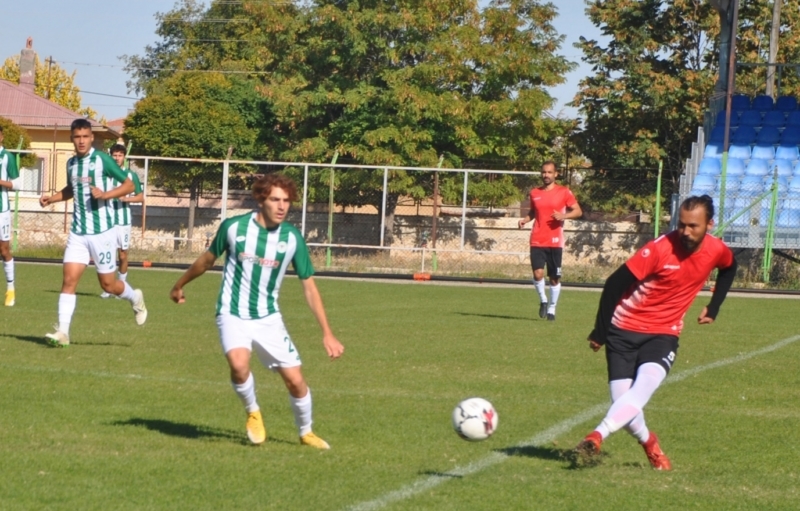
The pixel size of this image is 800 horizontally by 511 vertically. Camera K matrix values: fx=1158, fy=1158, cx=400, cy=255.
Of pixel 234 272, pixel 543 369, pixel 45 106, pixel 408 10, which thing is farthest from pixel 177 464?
pixel 45 106

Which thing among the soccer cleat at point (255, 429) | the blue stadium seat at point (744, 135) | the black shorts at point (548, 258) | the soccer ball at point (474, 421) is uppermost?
the blue stadium seat at point (744, 135)

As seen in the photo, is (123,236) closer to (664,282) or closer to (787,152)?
(664,282)

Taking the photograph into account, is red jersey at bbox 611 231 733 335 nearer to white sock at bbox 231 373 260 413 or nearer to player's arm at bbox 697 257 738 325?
player's arm at bbox 697 257 738 325

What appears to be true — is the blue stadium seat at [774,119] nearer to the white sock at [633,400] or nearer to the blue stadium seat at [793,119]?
the blue stadium seat at [793,119]

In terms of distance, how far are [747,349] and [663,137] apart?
22.4 metres

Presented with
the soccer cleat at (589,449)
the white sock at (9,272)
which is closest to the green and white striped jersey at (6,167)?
the white sock at (9,272)

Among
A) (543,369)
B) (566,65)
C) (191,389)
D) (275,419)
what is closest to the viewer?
(275,419)

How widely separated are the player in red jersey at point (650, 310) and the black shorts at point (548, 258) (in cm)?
921

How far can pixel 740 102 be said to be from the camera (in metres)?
32.2

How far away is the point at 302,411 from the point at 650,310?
213cm

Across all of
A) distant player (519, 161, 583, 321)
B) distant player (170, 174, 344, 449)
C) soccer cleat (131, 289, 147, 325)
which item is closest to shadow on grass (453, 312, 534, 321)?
distant player (519, 161, 583, 321)

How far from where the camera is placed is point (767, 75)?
3300cm

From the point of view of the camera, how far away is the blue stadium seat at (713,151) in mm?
28797

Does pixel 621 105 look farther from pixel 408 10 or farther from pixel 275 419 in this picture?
pixel 275 419
